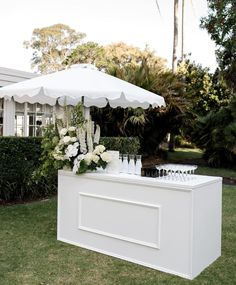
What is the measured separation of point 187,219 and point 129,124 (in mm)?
8961

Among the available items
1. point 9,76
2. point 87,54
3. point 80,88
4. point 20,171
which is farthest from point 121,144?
point 87,54

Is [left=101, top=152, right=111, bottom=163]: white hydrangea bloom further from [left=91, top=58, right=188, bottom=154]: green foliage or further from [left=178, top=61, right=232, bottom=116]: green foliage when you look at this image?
[left=178, top=61, right=232, bottom=116]: green foliage

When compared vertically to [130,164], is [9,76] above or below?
above

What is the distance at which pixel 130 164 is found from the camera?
4277mm

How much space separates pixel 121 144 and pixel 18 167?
3.29m

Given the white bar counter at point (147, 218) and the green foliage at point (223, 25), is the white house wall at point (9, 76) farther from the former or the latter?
the green foliage at point (223, 25)

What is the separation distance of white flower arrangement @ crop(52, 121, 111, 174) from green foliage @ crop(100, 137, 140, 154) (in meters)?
4.11

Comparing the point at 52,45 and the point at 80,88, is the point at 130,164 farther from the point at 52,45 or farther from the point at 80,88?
the point at 52,45

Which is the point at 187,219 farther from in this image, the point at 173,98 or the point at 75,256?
the point at 173,98

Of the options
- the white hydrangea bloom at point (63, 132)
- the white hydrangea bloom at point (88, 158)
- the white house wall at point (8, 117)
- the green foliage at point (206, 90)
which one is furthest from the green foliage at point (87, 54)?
the white hydrangea bloom at point (88, 158)

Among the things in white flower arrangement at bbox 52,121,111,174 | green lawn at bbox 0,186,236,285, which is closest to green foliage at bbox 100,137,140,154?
green lawn at bbox 0,186,236,285

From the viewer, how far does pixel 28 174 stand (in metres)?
6.91

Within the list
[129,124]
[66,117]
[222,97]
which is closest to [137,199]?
[66,117]

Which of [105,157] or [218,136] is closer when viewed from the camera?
[105,157]
